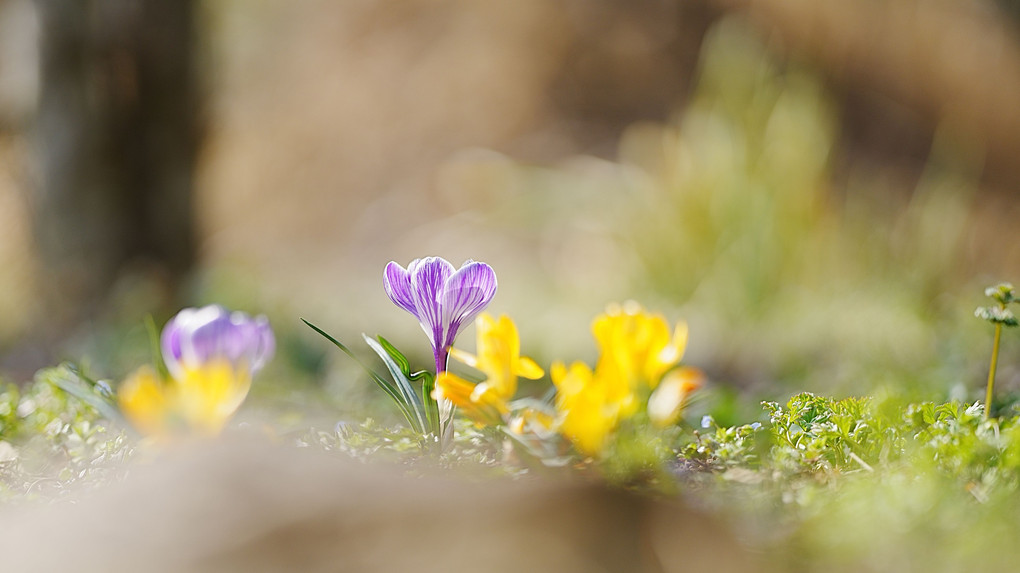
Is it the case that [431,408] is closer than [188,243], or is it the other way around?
[431,408]

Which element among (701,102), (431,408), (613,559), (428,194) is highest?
(428,194)

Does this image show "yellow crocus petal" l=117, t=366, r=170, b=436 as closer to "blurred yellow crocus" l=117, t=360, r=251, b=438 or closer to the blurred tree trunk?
"blurred yellow crocus" l=117, t=360, r=251, b=438

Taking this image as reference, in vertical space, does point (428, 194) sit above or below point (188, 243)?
above

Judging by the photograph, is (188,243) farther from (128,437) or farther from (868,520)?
(868,520)

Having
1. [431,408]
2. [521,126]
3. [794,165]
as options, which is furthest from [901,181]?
[431,408]

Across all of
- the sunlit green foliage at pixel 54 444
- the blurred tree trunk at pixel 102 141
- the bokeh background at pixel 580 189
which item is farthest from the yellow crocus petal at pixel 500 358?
the blurred tree trunk at pixel 102 141

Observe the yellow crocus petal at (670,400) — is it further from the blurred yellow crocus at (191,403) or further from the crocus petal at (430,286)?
the blurred yellow crocus at (191,403)

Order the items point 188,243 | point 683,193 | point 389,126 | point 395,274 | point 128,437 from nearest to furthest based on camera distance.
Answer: point 395,274, point 128,437, point 188,243, point 683,193, point 389,126
